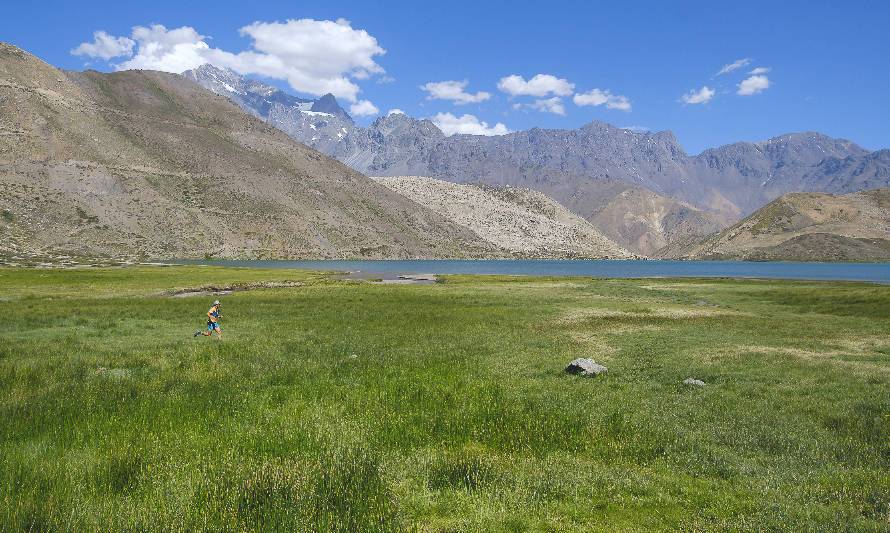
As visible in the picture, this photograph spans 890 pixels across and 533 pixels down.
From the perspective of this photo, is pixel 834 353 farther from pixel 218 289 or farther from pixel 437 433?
pixel 218 289

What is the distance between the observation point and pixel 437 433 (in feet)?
48.8

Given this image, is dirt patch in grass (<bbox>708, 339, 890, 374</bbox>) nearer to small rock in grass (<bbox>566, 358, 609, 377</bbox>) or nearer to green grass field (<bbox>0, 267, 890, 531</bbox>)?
green grass field (<bbox>0, 267, 890, 531</bbox>)

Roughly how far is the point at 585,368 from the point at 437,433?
9848 mm

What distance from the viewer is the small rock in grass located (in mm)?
22312

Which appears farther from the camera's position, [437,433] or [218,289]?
[218,289]

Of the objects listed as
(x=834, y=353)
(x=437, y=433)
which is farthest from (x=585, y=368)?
(x=834, y=353)

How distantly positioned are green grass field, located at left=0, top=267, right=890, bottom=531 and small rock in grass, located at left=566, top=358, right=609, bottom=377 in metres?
0.71

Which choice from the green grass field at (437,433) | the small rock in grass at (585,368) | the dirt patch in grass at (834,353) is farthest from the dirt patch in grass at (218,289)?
the dirt patch in grass at (834,353)

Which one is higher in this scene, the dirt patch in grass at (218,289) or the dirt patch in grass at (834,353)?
the dirt patch in grass at (834,353)

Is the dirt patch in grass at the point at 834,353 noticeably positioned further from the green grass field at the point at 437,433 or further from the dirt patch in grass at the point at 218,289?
the dirt patch in grass at the point at 218,289

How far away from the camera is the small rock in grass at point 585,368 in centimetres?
2231

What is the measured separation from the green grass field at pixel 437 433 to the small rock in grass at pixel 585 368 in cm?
71

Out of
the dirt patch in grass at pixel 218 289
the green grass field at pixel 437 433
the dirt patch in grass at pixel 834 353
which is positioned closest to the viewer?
the green grass field at pixel 437 433

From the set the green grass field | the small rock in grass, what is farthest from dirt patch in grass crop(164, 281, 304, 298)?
the small rock in grass
